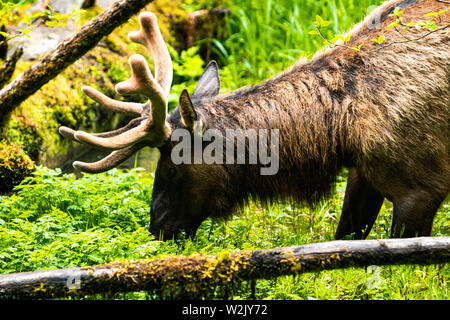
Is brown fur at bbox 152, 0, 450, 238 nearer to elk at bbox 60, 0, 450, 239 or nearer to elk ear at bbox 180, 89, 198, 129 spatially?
elk at bbox 60, 0, 450, 239

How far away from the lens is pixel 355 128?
3928mm

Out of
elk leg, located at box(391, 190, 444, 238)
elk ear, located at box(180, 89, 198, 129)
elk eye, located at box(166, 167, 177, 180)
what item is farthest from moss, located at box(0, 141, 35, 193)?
elk leg, located at box(391, 190, 444, 238)

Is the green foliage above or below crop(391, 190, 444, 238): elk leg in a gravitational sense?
above

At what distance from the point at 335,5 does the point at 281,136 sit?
4.63 m

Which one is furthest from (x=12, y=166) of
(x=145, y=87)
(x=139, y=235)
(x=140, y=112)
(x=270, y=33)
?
(x=270, y=33)

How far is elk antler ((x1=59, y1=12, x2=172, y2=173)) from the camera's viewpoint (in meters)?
3.81

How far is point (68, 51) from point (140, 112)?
0.82 m

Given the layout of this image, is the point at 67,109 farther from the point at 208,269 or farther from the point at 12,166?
the point at 208,269

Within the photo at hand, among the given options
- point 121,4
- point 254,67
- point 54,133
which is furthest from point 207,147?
point 254,67

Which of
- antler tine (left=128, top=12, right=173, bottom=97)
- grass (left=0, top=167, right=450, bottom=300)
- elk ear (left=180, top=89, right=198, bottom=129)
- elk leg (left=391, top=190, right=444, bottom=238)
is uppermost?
antler tine (left=128, top=12, right=173, bottom=97)

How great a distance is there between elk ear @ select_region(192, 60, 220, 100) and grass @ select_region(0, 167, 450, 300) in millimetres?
932

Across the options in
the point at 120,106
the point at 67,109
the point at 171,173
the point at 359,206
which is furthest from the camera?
the point at 67,109

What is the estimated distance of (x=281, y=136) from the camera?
417 cm

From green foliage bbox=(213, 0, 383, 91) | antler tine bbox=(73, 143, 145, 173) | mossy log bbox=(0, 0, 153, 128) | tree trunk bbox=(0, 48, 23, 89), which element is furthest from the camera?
green foliage bbox=(213, 0, 383, 91)
